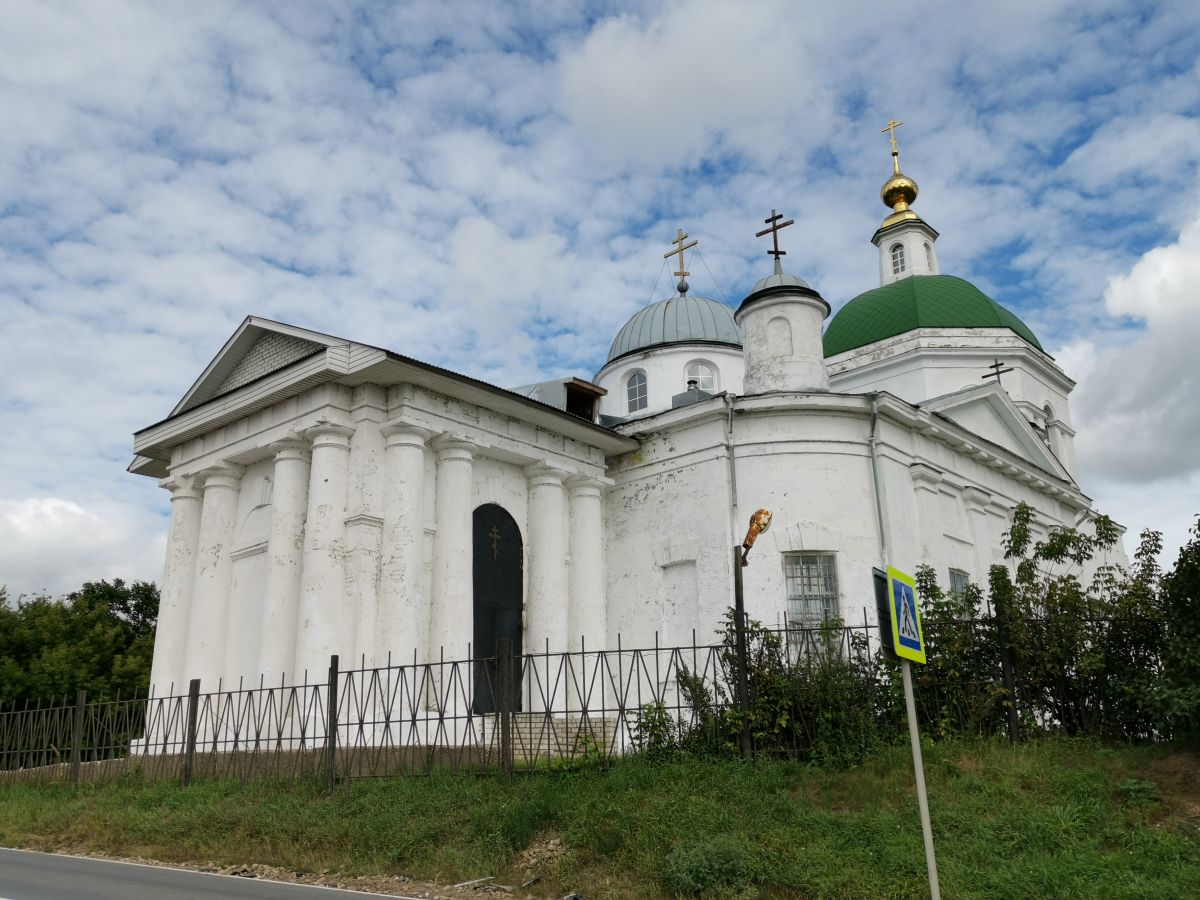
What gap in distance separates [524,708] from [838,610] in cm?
572

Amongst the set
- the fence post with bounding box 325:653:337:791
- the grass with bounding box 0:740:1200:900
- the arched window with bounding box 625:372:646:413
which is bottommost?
the grass with bounding box 0:740:1200:900

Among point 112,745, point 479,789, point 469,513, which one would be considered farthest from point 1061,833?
point 112,745

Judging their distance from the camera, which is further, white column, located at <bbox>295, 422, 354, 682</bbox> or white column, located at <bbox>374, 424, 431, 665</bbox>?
white column, located at <bbox>374, 424, 431, 665</bbox>

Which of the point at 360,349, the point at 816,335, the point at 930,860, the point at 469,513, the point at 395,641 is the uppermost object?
the point at 816,335

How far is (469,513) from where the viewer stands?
58.3 feet

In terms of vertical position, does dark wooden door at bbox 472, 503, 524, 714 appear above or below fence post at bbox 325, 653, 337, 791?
above

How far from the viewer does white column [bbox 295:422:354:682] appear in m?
15.7

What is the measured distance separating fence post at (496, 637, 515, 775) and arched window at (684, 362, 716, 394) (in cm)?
1694

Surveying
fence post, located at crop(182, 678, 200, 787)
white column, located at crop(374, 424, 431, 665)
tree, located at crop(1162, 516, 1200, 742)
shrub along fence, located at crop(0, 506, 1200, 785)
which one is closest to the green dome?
white column, located at crop(374, 424, 431, 665)

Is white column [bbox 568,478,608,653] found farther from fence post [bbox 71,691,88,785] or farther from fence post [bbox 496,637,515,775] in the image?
fence post [bbox 71,691,88,785]

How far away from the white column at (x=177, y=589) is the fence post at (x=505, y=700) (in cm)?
904

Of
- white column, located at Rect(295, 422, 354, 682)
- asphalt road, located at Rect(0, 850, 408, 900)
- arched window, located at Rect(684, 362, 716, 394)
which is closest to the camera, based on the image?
asphalt road, located at Rect(0, 850, 408, 900)

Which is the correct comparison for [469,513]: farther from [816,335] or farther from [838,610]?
[816,335]

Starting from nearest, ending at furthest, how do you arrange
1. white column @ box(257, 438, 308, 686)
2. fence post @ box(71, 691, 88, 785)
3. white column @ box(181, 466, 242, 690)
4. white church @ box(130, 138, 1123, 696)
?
1. fence post @ box(71, 691, 88, 785)
2. white column @ box(257, 438, 308, 686)
3. white church @ box(130, 138, 1123, 696)
4. white column @ box(181, 466, 242, 690)
